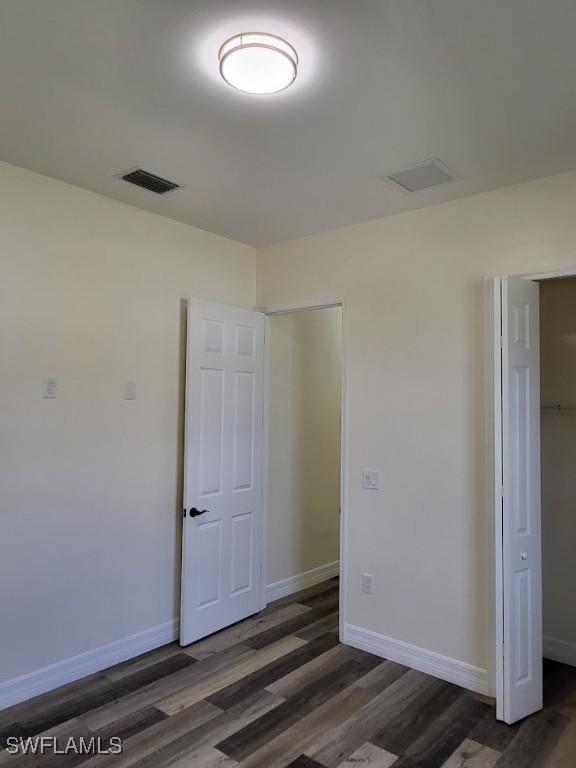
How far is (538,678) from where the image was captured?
105 inches

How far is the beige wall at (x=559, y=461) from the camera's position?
10.6 feet

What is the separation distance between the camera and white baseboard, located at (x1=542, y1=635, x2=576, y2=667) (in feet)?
10.4

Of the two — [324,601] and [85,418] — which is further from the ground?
[85,418]

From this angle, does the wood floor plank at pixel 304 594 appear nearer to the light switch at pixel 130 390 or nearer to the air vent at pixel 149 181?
the light switch at pixel 130 390

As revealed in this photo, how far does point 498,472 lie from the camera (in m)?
2.63

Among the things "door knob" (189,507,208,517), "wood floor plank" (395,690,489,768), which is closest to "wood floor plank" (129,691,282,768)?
"wood floor plank" (395,690,489,768)

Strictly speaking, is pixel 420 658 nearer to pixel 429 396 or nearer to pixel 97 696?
pixel 429 396

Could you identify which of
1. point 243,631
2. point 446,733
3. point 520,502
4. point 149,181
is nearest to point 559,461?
point 520,502

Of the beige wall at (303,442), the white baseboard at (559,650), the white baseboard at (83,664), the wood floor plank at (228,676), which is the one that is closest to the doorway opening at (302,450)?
the beige wall at (303,442)

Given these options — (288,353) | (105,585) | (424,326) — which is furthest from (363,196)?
(105,585)

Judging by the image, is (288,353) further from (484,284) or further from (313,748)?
(313,748)

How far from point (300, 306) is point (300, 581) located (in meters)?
2.38

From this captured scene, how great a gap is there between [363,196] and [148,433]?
79.7 inches

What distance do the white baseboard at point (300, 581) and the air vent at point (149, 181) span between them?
3.06 meters
